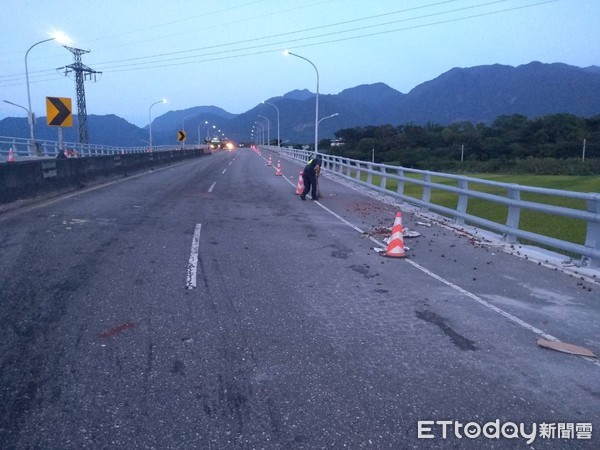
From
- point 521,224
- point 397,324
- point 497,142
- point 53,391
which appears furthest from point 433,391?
point 497,142

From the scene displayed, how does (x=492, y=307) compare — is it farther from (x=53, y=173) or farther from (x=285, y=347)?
(x=53, y=173)

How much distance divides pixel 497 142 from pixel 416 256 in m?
72.4

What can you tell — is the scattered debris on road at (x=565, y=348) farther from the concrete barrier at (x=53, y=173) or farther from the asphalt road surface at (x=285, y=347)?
the concrete barrier at (x=53, y=173)

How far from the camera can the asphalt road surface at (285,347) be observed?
12.4 feet

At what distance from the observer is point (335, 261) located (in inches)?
351

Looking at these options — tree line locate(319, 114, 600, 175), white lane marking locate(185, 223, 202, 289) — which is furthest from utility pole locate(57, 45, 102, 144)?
white lane marking locate(185, 223, 202, 289)

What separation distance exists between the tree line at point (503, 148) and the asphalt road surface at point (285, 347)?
4952 centimetres

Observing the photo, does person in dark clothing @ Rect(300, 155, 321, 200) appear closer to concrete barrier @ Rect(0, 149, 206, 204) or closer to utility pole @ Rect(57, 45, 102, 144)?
concrete barrier @ Rect(0, 149, 206, 204)

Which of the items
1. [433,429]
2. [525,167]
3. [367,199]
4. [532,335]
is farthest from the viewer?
[525,167]

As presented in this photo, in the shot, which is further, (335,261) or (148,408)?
(335,261)

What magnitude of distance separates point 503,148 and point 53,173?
222ft

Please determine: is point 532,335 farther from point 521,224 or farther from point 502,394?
point 521,224

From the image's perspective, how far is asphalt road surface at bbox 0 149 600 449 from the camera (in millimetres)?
3789

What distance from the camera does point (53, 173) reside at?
17.8 m
